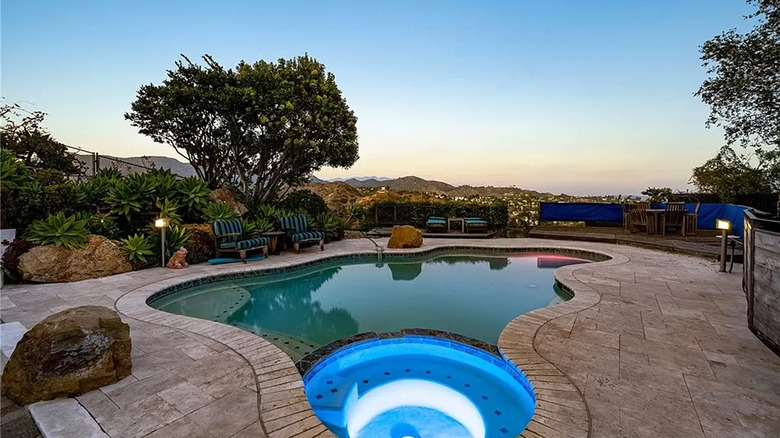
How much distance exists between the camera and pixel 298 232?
29.0 feet

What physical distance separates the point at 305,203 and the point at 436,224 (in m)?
4.77

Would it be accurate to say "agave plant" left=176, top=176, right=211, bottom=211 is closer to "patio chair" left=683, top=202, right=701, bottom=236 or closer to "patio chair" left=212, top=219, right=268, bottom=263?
"patio chair" left=212, top=219, right=268, bottom=263

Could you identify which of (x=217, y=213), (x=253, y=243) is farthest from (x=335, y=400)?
(x=217, y=213)

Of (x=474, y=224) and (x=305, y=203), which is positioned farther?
(x=474, y=224)

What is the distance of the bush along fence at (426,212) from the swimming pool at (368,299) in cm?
491

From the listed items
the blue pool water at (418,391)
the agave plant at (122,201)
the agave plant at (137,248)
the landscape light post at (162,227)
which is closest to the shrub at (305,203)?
the agave plant at (122,201)

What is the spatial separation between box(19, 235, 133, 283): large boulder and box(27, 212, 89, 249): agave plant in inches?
4.4

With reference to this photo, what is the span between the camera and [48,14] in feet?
23.0

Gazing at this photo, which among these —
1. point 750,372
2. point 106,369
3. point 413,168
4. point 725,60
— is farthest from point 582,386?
point 413,168

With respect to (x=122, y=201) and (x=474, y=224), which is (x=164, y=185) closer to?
(x=122, y=201)

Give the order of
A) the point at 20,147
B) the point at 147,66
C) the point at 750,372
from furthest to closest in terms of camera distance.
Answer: the point at 147,66, the point at 20,147, the point at 750,372

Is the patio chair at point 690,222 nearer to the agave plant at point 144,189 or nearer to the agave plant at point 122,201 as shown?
the agave plant at point 144,189

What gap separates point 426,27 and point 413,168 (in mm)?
11021

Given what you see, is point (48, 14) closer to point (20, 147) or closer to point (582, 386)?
point (20, 147)
